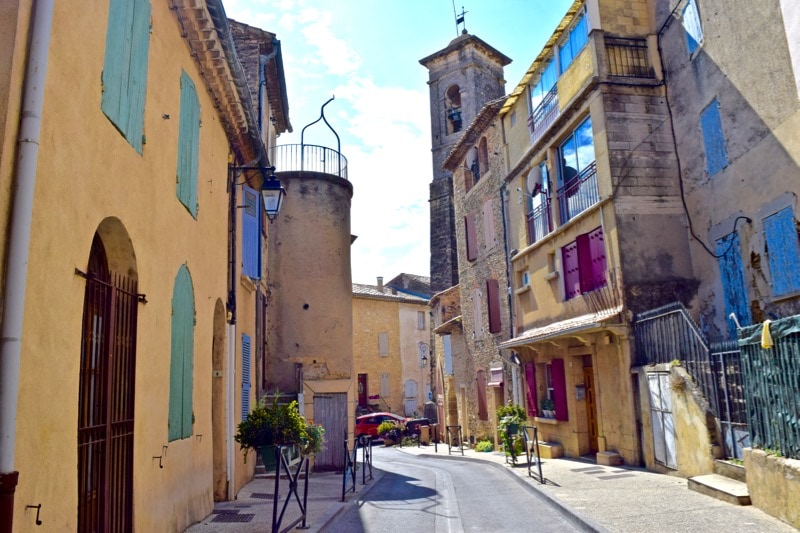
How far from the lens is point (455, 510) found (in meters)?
9.81

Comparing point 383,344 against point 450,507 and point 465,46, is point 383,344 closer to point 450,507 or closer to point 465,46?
point 465,46

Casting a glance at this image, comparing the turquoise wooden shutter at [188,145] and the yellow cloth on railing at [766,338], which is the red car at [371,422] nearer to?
the turquoise wooden shutter at [188,145]

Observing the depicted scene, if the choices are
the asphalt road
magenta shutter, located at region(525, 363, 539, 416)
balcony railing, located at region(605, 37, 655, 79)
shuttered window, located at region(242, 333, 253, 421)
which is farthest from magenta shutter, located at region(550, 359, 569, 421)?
shuttered window, located at region(242, 333, 253, 421)

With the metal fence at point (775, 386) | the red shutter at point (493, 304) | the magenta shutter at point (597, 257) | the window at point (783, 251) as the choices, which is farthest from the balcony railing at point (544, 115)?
the metal fence at point (775, 386)

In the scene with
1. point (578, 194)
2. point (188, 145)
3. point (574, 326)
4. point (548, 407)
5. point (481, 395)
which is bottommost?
point (548, 407)

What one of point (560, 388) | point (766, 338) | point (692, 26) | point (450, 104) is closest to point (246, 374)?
point (560, 388)

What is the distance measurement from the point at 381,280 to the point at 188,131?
129 ft

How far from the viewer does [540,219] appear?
18.7 m

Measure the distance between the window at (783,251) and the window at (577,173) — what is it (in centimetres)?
434

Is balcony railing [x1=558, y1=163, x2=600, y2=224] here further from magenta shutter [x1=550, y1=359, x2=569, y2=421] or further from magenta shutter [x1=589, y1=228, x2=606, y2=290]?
magenta shutter [x1=550, y1=359, x2=569, y2=421]

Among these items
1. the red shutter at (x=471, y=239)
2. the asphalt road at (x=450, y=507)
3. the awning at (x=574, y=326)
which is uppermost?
the red shutter at (x=471, y=239)

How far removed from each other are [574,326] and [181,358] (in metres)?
9.80

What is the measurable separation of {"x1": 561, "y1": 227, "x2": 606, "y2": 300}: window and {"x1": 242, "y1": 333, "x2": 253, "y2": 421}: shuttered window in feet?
26.3

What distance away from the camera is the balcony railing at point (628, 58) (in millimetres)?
14758
